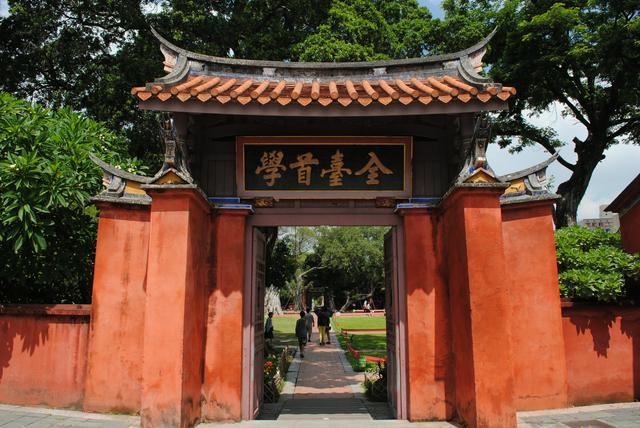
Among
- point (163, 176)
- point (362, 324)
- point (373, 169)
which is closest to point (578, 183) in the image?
point (373, 169)

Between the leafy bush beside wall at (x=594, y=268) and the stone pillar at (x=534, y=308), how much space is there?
0.80 metres

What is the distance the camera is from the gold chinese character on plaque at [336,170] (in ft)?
23.2

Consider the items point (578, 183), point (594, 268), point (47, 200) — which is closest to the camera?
point (47, 200)

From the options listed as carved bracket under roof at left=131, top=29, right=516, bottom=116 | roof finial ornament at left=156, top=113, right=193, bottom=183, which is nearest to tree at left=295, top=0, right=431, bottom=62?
carved bracket under roof at left=131, top=29, right=516, bottom=116

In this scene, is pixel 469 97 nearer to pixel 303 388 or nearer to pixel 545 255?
pixel 545 255

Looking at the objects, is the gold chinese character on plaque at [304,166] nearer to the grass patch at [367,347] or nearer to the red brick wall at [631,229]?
the red brick wall at [631,229]

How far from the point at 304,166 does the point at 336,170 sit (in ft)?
1.58

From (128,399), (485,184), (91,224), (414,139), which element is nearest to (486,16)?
(414,139)

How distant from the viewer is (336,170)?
7082mm

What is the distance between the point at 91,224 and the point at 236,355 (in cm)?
429

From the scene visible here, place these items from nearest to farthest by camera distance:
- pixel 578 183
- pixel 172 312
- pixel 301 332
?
1. pixel 172 312
2. pixel 301 332
3. pixel 578 183

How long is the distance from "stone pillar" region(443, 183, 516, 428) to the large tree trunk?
14015 mm

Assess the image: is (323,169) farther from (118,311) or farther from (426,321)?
(118,311)

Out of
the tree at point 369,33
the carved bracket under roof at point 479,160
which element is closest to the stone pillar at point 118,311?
the carved bracket under roof at point 479,160
